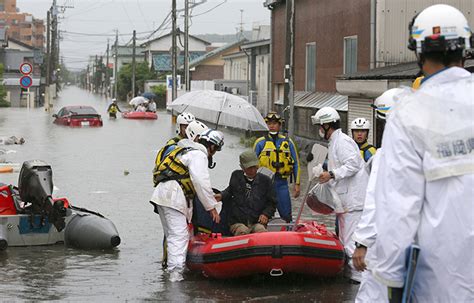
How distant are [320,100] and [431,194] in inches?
1070

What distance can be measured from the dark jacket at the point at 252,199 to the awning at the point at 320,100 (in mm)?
15921

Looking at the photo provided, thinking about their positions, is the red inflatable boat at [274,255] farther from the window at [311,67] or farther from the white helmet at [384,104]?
the window at [311,67]

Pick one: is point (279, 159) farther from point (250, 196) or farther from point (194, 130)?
point (194, 130)

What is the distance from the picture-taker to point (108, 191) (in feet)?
66.3

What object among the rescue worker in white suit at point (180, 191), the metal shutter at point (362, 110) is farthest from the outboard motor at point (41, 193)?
the metal shutter at point (362, 110)

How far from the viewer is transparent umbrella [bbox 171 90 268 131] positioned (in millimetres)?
15953

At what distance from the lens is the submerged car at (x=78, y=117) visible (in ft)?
161

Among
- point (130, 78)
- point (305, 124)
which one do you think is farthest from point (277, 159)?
point (130, 78)

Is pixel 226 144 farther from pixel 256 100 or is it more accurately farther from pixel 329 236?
pixel 329 236

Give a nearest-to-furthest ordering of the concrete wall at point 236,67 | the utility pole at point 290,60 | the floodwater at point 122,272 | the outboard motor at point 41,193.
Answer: the floodwater at point 122,272
the outboard motor at point 41,193
the utility pole at point 290,60
the concrete wall at point 236,67

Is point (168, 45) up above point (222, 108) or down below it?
above

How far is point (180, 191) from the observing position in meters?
10.7

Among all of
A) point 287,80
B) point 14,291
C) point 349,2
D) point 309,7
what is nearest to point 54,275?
point 14,291

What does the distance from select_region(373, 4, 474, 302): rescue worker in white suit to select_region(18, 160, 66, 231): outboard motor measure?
8776mm
